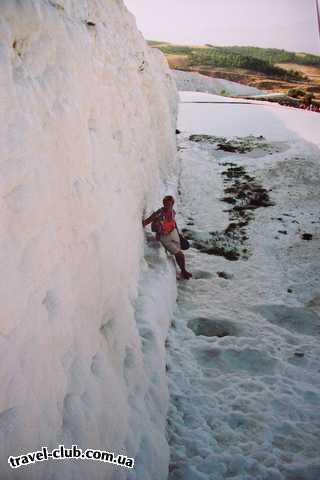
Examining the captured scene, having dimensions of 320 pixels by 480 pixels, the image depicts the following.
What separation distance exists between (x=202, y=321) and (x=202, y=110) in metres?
15.6

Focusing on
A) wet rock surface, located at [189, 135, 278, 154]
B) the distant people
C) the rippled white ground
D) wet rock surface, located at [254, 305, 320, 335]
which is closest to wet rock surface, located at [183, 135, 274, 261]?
wet rock surface, located at [189, 135, 278, 154]

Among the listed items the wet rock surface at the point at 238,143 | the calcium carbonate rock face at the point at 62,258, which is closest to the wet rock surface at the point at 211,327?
the calcium carbonate rock face at the point at 62,258

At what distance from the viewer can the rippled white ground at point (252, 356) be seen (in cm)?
282

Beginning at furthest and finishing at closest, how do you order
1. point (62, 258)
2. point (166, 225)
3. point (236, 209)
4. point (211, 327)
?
point (236, 209) → point (166, 225) → point (211, 327) → point (62, 258)

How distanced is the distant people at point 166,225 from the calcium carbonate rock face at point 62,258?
2.81 ft

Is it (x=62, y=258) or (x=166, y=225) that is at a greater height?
(x=62, y=258)

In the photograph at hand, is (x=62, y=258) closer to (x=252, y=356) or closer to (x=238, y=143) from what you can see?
(x=252, y=356)

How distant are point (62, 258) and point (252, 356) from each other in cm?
240

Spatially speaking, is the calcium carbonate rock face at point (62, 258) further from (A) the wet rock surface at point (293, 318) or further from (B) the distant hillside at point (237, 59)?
(B) the distant hillside at point (237, 59)

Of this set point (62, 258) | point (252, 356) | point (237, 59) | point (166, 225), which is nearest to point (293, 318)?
point (252, 356)

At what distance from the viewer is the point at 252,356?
150 inches

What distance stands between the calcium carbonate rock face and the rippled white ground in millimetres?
364

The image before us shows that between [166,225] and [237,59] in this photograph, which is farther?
[237,59]

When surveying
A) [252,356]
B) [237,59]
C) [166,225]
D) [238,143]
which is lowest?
[252,356]
